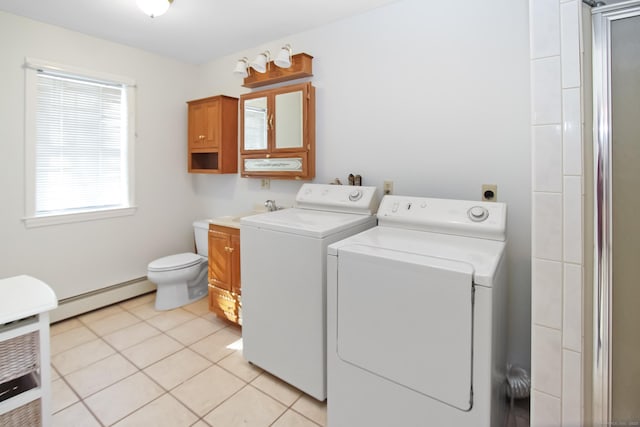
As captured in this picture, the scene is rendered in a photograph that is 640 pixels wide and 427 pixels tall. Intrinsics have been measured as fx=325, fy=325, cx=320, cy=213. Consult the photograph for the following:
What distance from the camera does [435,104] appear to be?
2049 millimetres

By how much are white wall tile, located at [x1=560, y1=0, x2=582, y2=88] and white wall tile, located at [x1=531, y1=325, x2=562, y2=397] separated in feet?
2.57

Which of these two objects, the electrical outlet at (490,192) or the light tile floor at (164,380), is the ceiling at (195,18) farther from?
the light tile floor at (164,380)

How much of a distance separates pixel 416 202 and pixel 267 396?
1412mm

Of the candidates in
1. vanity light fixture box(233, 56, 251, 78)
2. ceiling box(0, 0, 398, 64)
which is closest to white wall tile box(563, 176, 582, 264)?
ceiling box(0, 0, 398, 64)

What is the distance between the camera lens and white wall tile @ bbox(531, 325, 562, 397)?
1.04m

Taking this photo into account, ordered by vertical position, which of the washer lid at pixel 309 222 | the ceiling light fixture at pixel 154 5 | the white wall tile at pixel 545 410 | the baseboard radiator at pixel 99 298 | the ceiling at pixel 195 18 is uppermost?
the ceiling at pixel 195 18

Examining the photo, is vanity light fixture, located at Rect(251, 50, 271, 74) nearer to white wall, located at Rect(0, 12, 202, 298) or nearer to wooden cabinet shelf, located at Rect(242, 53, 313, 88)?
wooden cabinet shelf, located at Rect(242, 53, 313, 88)

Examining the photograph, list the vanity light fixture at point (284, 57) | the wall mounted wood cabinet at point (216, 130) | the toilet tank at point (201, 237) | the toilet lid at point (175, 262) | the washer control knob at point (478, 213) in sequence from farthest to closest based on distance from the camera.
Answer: the toilet tank at point (201, 237) → the wall mounted wood cabinet at point (216, 130) → the toilet lid at point (175, 262) → the vanity light fixture at point (284, 57) → the washer control knob at point (478, 213)

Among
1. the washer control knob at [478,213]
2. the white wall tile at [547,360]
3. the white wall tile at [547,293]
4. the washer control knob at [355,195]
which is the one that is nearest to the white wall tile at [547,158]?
the white wall tile at [547,293]

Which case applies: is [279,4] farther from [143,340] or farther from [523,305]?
[143,340]

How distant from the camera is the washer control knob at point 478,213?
1657mm

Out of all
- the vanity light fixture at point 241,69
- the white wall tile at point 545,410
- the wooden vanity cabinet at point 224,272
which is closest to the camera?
the white wall tile at point 545,410

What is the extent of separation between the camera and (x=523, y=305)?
1.82 meters

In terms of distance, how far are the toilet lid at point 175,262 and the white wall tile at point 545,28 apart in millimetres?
2854
